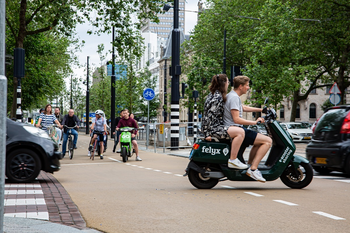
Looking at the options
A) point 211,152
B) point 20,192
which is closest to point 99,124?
point 20,192

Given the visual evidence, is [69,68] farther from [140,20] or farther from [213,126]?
[213,126]

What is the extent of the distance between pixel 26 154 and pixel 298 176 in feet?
16.2

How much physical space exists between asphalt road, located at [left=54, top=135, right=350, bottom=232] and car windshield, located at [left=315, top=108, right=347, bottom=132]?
1346 mm

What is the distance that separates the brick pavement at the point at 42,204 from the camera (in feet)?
18.2

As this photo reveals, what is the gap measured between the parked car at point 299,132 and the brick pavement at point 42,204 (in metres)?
26.0

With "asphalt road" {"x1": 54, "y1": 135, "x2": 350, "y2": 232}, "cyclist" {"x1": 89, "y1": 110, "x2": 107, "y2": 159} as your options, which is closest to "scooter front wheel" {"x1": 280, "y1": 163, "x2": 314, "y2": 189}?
"asphalt road" {"x1": 54, "y1": 135, "x2": 350, "y2": 232}

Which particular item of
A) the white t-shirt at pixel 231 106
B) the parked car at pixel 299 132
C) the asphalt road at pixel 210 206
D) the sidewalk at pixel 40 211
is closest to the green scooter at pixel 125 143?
the asphalt road at pixel 210 206

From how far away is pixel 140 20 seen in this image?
22141 millimetres

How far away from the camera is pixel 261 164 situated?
8508mm

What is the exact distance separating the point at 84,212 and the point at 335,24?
27.1 m

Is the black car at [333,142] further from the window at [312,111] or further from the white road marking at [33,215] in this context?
the window at [312,111]

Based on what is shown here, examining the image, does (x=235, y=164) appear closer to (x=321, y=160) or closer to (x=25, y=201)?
(x=25, y=201)

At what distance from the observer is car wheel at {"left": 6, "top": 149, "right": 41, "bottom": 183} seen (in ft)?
30.7

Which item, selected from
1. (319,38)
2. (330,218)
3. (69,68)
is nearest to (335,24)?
(319,38)
